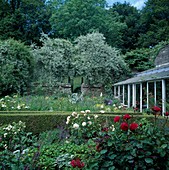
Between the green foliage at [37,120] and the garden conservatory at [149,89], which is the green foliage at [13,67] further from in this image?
the green foliage at [37,120]

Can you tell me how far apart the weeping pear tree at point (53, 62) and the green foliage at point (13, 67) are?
1248 mm

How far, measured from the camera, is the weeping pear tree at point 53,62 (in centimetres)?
1369

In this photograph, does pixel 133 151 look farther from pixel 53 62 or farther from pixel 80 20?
pixel 80 20

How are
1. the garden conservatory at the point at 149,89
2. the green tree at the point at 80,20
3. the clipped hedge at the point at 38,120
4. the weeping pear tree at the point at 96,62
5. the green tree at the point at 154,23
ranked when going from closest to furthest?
the clipped hedge at the point at 38,120, the garden conservatory at the point at 149,89, the weeping pear tree at the point at 96,62, the green tree at the point at 80,20, the green tree at the point at 154,23

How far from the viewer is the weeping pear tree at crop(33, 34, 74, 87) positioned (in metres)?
13.7

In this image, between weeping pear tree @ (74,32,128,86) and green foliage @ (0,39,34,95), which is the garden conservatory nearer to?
weeping pear tree @ (74,32,128,86)

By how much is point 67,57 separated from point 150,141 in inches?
498

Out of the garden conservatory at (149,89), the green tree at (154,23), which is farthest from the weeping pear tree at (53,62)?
the green tree at (154,23)

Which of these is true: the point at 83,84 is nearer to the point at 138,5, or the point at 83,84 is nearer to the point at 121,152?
the point at 121,152

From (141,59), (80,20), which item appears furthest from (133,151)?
(80,20)

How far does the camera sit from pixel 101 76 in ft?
47.7

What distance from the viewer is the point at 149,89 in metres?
8.90

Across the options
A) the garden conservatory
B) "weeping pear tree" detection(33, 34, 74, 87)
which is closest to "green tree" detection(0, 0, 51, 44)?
"weeping pear tree" detection(33, 34, 74, 87)

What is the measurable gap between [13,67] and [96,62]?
214 inches
